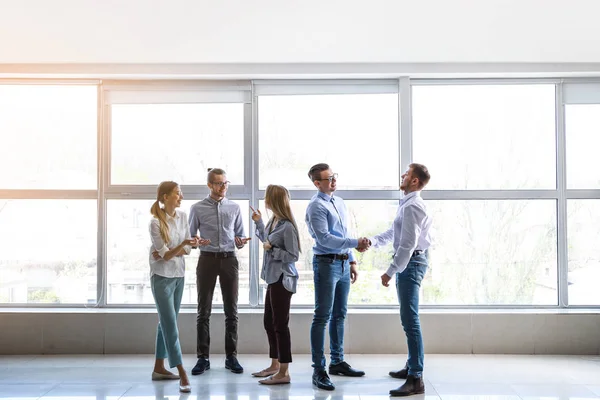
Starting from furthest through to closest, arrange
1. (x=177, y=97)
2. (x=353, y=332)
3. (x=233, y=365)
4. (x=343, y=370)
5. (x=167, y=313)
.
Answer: (x=177, y=97)
(x=353, y=332)
(x=233, y=365)
(x=343, y=370)
(x=167, y=313)

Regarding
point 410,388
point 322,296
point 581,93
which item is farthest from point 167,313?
point 581,93

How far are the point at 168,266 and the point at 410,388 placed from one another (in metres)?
2.04

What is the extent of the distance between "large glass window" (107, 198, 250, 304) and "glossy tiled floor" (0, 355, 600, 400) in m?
0.69

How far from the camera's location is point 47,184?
19.9 ft

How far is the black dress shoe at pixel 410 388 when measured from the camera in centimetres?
432

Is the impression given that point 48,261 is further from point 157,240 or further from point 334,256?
point 334,256

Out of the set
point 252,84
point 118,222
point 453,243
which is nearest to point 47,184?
point 118,222

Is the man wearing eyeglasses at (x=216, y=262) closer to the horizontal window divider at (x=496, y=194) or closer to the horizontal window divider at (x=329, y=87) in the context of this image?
the horizontal window divider at (x=329, y=87)

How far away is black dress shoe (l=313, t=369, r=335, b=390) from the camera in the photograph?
14.6ft

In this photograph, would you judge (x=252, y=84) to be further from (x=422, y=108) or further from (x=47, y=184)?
(x=47, y=184)

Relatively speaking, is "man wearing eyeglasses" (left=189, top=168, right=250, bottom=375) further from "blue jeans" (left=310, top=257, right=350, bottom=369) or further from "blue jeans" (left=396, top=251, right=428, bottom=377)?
"blue jeans" (left=396, top=251, right=428, bottom=377)
